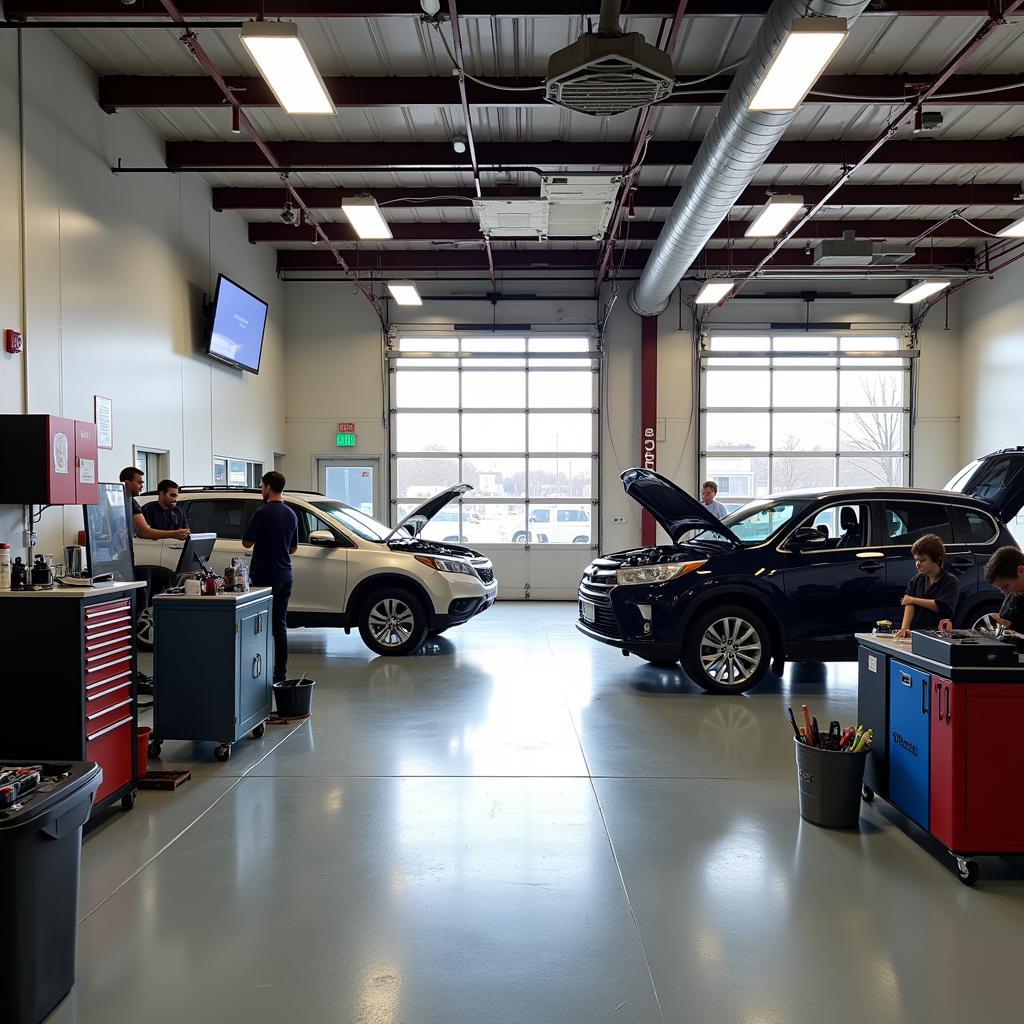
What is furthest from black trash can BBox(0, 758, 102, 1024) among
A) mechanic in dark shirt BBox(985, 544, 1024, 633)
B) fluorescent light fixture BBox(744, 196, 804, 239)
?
fluorescent light fixture BBox(744, 196, 804, 239)

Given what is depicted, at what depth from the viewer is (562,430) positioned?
538 inches

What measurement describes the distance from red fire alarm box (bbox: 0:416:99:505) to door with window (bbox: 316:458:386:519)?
8.29 m

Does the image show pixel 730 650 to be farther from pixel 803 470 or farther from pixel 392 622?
pixel 803 470

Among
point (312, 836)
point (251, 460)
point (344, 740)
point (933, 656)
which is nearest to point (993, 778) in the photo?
point (933, 656)

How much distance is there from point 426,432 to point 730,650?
8.31 metres

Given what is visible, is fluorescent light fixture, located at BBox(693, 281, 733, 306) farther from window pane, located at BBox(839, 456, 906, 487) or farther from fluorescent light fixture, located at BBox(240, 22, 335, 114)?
fluorescent light fixture, located at BBox(240, 22, 335, 114)

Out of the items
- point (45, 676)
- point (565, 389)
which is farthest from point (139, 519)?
point (565, 389)

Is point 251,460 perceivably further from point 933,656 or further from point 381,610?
point 933,656

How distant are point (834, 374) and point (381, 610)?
9.45 metres

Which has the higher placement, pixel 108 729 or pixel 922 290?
pixel 922 290

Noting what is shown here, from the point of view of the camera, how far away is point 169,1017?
7.84 ft

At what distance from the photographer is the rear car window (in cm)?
653

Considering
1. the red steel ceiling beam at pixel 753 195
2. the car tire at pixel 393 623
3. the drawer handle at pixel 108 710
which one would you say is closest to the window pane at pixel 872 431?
the red steel ceiling beam at pixel 753 195

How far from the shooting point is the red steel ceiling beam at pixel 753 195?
1033cm
